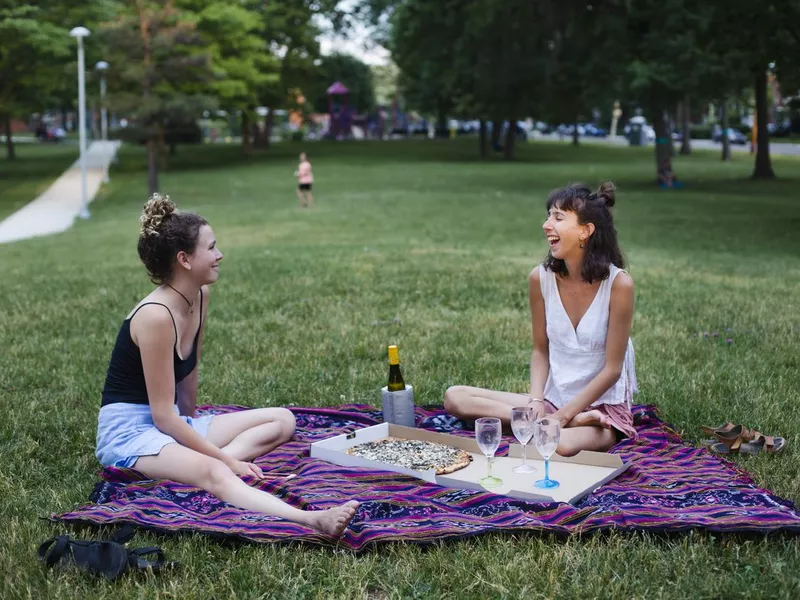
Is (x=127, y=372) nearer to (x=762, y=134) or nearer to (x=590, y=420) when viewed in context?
(x=590, y=420)

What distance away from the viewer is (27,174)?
40.7 meters

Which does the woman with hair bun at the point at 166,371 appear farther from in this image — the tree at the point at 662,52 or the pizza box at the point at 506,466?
the tree at the point at 662,52

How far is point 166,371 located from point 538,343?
2.03 metres

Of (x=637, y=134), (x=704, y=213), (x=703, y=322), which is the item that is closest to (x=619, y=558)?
(x=703, y=322)

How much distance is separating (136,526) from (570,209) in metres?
2.58

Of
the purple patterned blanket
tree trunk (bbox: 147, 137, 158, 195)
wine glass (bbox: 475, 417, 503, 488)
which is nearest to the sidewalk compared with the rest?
tree trunk (bbox: 147, 137, 158, 195)

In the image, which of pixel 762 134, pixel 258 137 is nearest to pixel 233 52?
pixel 258 137

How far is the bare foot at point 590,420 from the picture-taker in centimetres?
497

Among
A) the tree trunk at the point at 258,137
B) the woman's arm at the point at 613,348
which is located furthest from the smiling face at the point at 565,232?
the tree trunk at the point at 258,137

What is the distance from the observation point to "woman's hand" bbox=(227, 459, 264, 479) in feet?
14.9

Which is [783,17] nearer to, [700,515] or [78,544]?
[700,515]

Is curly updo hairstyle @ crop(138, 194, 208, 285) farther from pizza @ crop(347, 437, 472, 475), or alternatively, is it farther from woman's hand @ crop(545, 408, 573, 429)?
woman's hand @ crop(545, 408, 573, 429)

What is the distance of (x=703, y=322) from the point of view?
330 inches

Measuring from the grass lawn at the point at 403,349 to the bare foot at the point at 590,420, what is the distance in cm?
71
